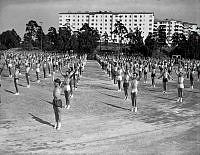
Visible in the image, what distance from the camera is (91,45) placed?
3792 inches

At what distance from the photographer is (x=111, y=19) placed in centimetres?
13388

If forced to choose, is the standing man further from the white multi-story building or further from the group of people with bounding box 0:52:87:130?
the white multi-story building

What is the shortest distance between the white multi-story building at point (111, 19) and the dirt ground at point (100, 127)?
375ft

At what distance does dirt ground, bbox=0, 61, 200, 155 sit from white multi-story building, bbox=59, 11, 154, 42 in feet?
375

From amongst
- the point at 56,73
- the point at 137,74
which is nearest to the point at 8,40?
the point at 56,73

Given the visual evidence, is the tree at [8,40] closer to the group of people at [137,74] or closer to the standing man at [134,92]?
the group of people at [137,74]

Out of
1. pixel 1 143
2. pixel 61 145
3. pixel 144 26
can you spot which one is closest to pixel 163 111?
pixel 61 145

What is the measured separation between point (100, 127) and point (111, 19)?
12512 centimetres

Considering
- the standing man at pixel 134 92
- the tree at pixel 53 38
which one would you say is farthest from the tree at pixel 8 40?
the standing man at pixel 134 92

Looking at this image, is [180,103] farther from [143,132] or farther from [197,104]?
[143,132]

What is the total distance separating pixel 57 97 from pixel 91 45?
85895mm

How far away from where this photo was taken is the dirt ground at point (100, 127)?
8.95 m

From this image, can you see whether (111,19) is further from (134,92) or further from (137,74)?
(134,92)

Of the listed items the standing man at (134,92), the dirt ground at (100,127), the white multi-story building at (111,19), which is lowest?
the dirt ground at (100,127)
